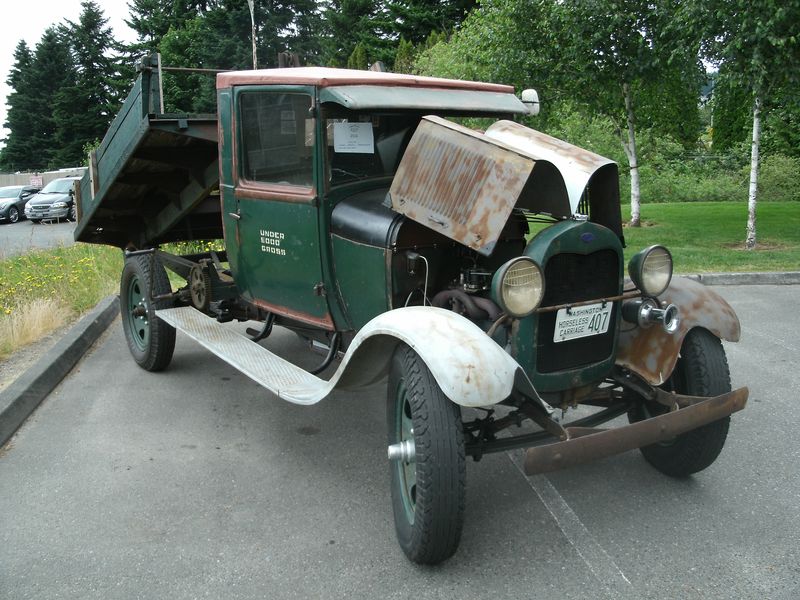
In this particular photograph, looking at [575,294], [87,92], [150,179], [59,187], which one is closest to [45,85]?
[87,92]

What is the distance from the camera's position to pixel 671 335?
3418 millimetres

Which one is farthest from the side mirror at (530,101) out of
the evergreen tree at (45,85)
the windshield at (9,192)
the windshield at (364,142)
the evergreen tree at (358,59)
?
the evergreen tree at (45,85)

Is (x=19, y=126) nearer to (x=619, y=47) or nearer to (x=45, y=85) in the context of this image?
(x=45, y=85)

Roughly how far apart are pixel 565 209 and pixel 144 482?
2.58m

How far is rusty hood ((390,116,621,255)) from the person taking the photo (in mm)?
3115

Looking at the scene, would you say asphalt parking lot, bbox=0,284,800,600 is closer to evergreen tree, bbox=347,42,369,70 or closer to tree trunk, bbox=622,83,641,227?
tree trunk, bbox=622,83,641,227

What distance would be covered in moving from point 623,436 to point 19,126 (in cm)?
5149

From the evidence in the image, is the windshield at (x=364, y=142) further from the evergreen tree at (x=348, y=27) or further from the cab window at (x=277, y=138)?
the evergreen tree at (x=348, y=27)

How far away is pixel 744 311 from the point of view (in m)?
7.34

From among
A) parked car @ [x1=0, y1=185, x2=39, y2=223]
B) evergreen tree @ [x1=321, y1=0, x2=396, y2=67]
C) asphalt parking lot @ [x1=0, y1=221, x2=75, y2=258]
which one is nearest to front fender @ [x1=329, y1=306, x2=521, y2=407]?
asphalt parking lot @ [x1=0, y1=221, x2=75, y2=258]

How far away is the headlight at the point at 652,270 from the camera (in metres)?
3.36

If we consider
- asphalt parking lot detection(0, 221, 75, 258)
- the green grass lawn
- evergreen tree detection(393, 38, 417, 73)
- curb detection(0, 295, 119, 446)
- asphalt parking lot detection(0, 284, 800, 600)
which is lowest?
asphalt parking lot detection(0, 221, 75, 258)

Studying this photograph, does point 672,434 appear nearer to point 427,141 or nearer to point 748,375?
point 427,141

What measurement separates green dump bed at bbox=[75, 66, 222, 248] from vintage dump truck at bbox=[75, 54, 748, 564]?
0.15 ft
